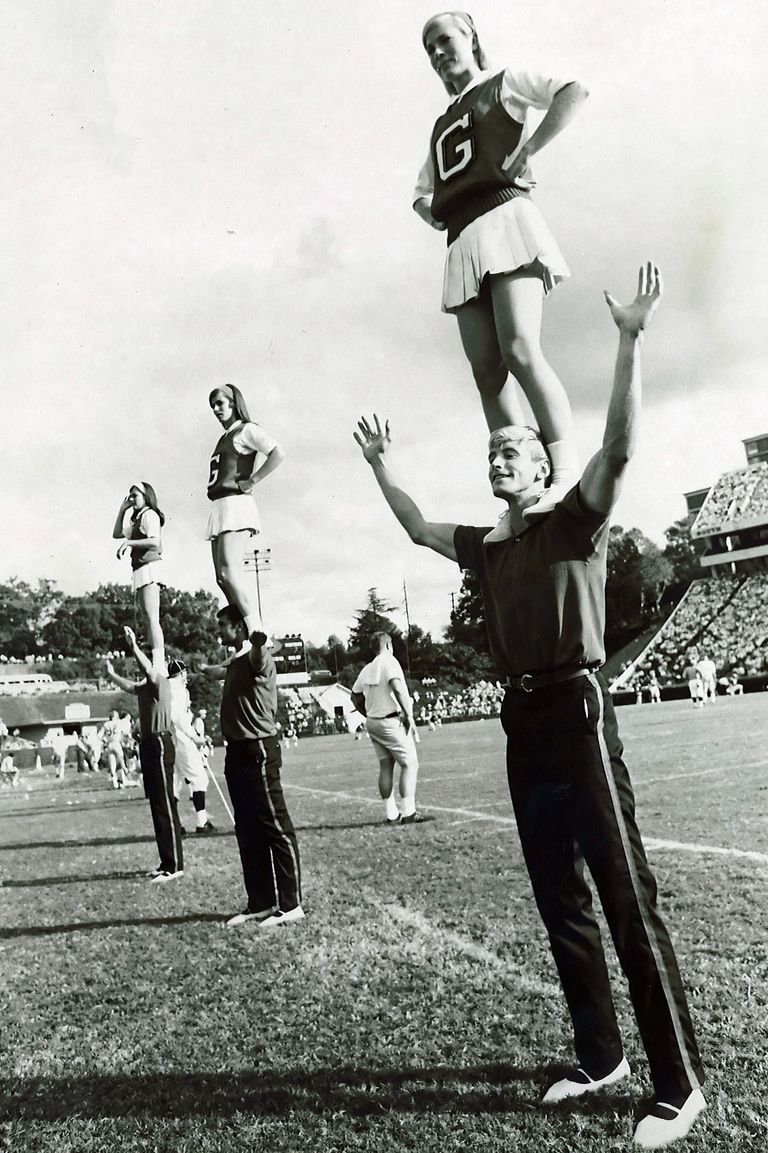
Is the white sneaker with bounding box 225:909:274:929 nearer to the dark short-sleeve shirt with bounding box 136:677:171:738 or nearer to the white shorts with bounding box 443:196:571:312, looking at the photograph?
the dark short-sleeve shirt with bounding box 136:677:171:738

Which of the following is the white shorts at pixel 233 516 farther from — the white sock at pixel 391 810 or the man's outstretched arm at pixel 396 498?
the white sock at pixel 391 810

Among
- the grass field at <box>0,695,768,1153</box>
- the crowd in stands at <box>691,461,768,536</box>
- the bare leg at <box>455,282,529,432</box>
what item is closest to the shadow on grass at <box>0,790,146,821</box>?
the grass field at <box>0,695,768,1153</box>

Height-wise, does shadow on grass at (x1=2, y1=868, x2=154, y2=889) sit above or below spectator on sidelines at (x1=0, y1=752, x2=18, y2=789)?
below

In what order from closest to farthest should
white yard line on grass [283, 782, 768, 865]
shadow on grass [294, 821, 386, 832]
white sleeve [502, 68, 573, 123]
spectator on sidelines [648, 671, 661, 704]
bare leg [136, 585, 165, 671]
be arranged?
white sleeve [502, 68, 573, 123] < white yard line on grass [283, 782, 768, 865] < bare leg [136, 585, 165, 671] < shadow on grass [294, 821, 386, 832] < spectator on sidelines [648, 671, 661, 704]

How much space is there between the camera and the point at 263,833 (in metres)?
5.52

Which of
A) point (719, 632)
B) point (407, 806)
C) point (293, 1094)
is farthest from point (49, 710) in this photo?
point (293, 1094)

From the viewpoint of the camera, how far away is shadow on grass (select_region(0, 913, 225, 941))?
5.73m

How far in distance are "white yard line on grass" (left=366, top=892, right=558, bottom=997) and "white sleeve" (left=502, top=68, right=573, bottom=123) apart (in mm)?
3288

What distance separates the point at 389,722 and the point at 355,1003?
18.8 feet

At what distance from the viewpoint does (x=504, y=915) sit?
5.02 meters

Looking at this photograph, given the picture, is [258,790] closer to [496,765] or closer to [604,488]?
[604,488]

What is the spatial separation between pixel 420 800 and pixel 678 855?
209 inches

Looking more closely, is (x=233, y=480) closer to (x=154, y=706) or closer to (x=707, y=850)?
(x=154, y=706)

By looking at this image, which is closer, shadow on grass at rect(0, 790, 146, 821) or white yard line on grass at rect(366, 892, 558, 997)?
white yard line on grass at rect(366, 892, 558, 997)
